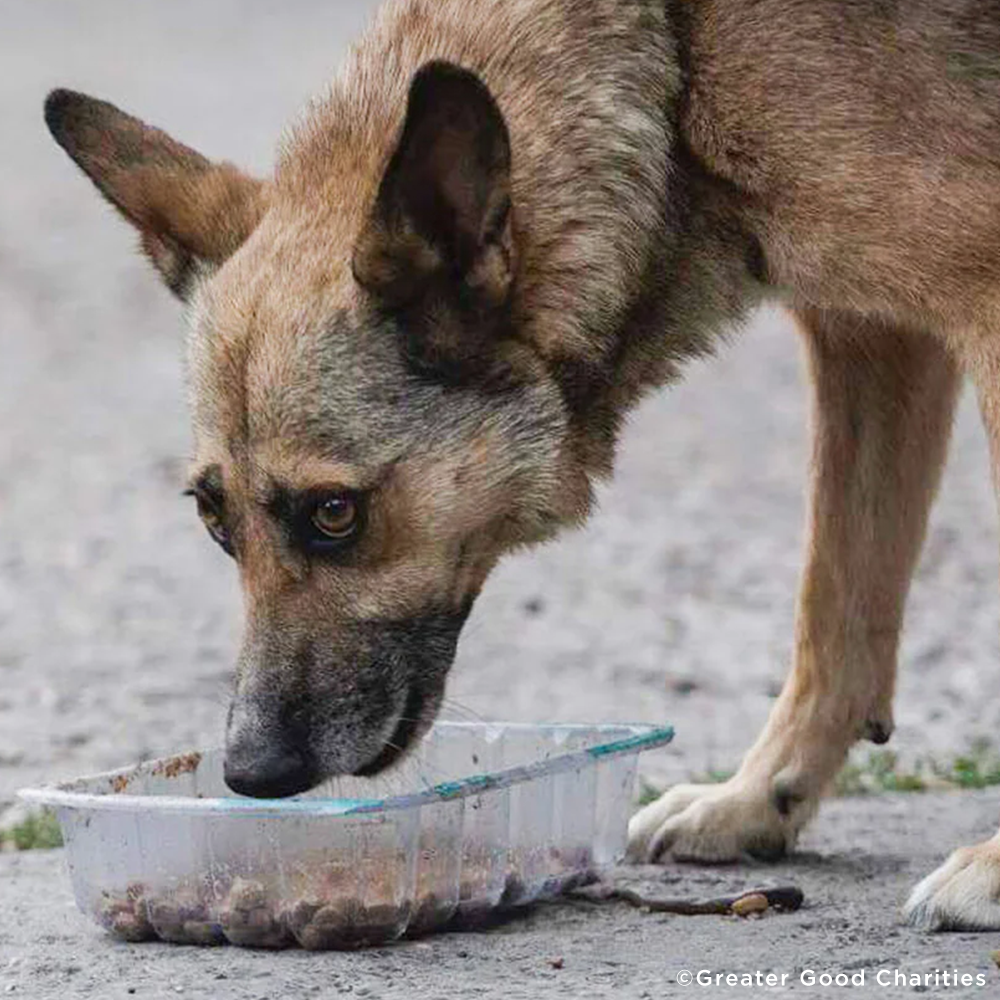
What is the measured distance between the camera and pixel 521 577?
28.1 ft

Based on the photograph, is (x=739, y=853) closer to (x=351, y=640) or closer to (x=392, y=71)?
(x=351, y=640)

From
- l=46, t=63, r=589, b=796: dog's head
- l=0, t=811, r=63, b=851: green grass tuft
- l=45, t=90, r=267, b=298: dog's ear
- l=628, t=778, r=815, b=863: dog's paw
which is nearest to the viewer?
l=46, t=63, r=589, b=796: dog's head

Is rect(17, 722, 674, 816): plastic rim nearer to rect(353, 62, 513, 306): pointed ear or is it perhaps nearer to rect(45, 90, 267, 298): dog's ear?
rect(353, 62, 513, 306): pointed ear

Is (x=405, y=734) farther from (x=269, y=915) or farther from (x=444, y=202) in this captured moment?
(x=444, y=202)

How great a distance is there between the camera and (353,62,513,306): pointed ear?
155 inches

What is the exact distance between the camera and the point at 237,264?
4375mm

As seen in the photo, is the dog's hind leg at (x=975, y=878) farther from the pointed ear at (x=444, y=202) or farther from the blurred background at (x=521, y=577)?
the pointed ear at (x=444, y=202)

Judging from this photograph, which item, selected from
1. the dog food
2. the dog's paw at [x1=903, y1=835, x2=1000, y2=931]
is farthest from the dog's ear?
the dog's paw at [x1=903, y1=835, x2=1000, y2=931]

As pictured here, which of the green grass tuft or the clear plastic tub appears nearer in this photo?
the clear plastic tub

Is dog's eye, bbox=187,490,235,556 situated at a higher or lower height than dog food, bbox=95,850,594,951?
higher

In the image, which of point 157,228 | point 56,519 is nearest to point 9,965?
point 157,228

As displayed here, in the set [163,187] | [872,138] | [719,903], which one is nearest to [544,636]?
[719,903]

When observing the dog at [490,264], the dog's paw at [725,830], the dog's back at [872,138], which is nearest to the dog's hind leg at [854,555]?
the dog's paw at [725,830]

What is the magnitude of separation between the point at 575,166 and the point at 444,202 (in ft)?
1.34
